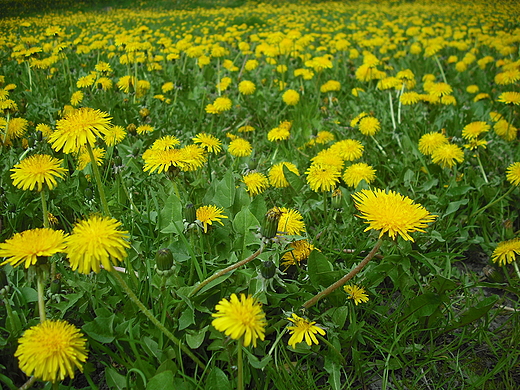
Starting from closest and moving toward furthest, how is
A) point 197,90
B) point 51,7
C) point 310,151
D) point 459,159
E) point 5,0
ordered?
point 459,159 → point 310,151 → point 197,90 → point 5,0 → point 51,7

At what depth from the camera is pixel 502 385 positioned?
40.8 inches

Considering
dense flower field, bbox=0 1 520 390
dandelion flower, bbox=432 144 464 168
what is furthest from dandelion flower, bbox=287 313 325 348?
dandelion flower, bbox=432 144 464 168

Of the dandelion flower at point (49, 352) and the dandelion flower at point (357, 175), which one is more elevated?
the dandelion flower at point (49, 352)

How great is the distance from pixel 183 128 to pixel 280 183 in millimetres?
1077

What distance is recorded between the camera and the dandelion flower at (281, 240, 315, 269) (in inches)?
48.1

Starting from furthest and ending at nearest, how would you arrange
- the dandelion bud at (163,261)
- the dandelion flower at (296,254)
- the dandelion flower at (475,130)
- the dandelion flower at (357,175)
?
the dandelion flower at (475,130) < the dandelion flower at (357,175) < the dandelion flower at (296,254) < the dandelion bud at (163,261)

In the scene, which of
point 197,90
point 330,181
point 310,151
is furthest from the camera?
point 197,90

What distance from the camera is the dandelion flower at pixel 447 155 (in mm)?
1767

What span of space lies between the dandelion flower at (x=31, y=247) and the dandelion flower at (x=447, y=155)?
161cm

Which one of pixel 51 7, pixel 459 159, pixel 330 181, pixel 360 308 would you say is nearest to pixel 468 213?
pixel 459 159

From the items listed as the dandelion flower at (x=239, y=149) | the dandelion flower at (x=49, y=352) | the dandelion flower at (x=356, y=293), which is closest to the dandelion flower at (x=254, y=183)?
the dandelion flower at (x=239, y=149)

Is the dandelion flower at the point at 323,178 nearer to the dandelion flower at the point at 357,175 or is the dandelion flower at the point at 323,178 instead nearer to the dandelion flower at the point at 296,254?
the dandelion flower at the point at 357,175

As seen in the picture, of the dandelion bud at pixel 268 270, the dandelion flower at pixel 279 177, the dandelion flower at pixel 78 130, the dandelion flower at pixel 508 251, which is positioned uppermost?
the dandelion flower at pixel 78 130

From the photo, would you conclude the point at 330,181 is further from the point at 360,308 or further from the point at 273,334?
the point at 273,334
